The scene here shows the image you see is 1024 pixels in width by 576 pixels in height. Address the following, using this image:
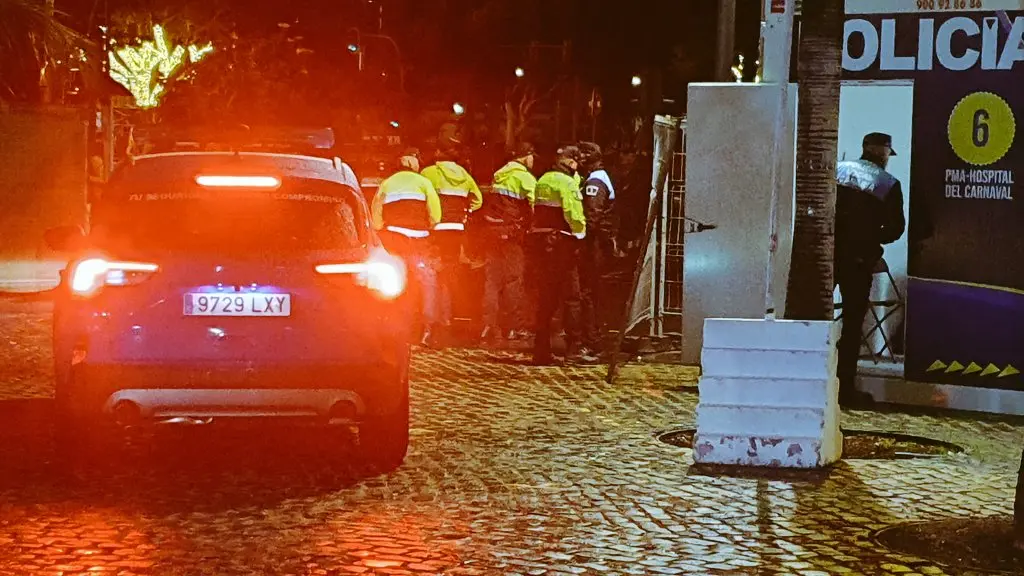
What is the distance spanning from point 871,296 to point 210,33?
3195 centimetres

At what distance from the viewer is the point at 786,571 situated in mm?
6746

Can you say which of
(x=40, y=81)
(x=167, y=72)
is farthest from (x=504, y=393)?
(x=167, y=72)

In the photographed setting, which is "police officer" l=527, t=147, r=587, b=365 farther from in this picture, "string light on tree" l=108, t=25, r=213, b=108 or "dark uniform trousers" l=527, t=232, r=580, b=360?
"string light on tree" l=108, t=25, r=213, b=108

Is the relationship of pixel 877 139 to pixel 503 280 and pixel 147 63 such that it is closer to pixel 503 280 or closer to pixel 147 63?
pixel 503 280

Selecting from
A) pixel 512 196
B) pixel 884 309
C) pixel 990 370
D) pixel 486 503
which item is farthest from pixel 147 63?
pixel 486 503

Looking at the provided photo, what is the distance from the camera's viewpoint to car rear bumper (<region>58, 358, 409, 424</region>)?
852 centimetres

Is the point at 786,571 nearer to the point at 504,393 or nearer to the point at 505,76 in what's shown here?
the point at 504,393

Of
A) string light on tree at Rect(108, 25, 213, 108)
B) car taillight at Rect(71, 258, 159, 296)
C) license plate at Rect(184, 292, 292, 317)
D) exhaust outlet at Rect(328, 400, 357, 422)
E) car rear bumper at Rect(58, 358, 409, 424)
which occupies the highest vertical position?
string light on tree at Rect(108, 25, 213, 108)

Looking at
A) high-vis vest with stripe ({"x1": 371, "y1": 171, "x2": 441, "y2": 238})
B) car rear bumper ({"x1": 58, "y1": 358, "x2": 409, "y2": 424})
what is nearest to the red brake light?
car rear bumper ({"x1": 58, "y1": 358, "x2": 409, "y2": 424})

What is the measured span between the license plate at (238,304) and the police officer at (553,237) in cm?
655

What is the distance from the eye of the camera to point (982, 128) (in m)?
12.1

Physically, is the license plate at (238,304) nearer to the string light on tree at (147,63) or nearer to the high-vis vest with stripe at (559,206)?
the high-vis vest with stripe at (559,206)

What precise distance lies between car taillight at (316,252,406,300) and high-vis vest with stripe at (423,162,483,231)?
25.8 ft

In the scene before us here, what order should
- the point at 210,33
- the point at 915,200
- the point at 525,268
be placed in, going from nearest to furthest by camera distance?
1. the point at 915,200
2. the point at 525,268
3. the point at 210,33
